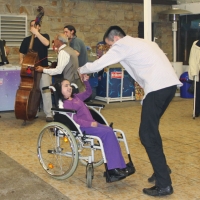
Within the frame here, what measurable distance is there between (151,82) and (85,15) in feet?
19.7

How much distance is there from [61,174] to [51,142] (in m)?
1.32

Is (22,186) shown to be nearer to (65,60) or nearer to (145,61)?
(145,61)

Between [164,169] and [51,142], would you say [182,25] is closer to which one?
[51,142]

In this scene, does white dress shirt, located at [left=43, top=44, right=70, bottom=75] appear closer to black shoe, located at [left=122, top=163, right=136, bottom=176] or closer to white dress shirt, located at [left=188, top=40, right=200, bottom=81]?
black shoe, located at [left=122, top=163, right=136, bottom=176]

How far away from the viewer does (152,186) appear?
11.6 feet

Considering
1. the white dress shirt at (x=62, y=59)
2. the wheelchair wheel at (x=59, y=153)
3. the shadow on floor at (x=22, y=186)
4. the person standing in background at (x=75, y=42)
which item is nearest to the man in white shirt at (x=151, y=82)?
the wheelchair wheel at (x=59, y=153)

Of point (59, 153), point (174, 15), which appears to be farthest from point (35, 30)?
point (174, 15)

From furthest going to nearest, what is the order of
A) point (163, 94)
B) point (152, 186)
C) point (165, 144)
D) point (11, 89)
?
point (11, 89) < point (165, 144) < point (152, 186) < point (163, 94)

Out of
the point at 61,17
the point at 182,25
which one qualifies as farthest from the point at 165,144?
the point at 182,25

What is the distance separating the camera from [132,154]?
14.8ft

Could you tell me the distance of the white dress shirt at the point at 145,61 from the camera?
10.6 ft

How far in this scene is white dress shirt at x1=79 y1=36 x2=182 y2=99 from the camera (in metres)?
3.24

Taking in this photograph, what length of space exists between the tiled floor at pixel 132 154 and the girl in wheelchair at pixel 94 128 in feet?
0.55

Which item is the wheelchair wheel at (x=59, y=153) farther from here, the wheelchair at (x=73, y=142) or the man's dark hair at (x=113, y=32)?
the man's dark hair at (x=113, y=32)
